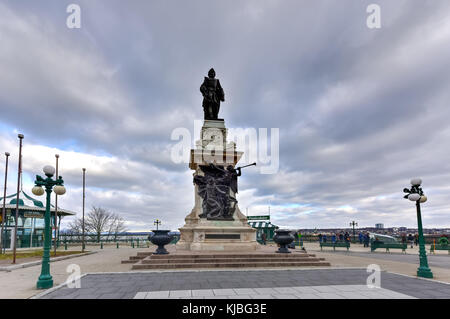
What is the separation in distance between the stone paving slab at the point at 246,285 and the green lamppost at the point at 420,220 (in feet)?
2.69

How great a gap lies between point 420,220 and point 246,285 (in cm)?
789

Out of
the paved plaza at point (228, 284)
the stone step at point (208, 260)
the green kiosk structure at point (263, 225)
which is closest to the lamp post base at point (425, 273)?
the paved plaza at point (228, 284)

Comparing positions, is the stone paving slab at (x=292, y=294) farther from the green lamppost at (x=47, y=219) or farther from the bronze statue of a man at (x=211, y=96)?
the bronze statue of a man at (x=211, y=96)

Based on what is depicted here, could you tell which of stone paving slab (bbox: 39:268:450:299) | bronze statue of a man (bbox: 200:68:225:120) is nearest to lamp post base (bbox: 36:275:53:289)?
stone paving slab (bbox: 39:268:450:299)

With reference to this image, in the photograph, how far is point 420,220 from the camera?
11.6 meters

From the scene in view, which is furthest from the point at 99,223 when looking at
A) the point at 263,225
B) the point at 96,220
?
the point at 263,225

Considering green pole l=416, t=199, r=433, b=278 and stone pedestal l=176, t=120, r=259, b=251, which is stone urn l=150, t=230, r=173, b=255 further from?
green pole l=416, t=199, r=433, b=278

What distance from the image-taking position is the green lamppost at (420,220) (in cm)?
1078

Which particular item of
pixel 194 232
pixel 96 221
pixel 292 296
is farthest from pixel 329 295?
pixel 96 221

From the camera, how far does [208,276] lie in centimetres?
1051

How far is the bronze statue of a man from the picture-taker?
811 inches

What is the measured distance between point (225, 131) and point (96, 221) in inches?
1958

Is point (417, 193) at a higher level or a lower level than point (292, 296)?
higher
